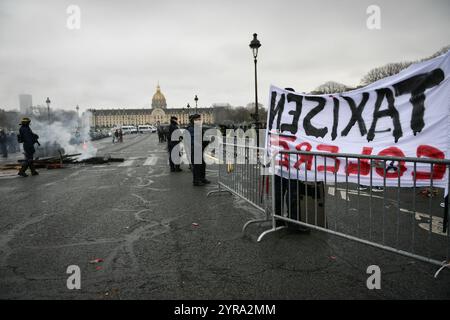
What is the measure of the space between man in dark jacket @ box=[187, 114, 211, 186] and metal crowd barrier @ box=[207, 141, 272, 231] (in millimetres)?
1363

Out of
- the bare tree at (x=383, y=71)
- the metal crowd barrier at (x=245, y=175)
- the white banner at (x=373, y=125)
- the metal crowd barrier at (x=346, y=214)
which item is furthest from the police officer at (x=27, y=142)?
the bare tree at (x=383, y=71)

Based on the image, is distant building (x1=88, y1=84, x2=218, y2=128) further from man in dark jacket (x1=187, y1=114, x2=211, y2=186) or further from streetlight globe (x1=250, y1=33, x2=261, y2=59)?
man in dark jacket (x1=187, y1=114, x2=211, y2=186)

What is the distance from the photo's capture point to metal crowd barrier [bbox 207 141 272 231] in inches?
229

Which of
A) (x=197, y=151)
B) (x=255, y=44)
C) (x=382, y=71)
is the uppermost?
(x=382, y=71)

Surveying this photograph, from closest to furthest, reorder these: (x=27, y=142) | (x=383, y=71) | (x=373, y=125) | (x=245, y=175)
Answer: (x=373, y=125) → (x=245, y=175) → (x=27, y=142) → (x=383, y=71)

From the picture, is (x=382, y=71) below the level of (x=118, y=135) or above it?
above

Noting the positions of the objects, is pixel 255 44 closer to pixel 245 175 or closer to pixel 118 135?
pixel 245 175

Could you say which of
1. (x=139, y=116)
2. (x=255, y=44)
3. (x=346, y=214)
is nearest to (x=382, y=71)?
(x=255, y=44)

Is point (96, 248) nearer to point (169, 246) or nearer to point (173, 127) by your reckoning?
point (169, 246)

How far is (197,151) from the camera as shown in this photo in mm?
9727

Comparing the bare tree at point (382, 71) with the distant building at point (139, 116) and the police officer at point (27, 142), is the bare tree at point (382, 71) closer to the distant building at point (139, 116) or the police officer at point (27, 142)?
the police officer at point (27, 142)

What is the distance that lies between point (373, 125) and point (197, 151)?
6201 mm

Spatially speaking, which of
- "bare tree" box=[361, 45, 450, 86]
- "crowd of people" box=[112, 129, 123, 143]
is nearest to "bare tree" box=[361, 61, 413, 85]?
"bare tree" box=[361, 45, 450, 86]
